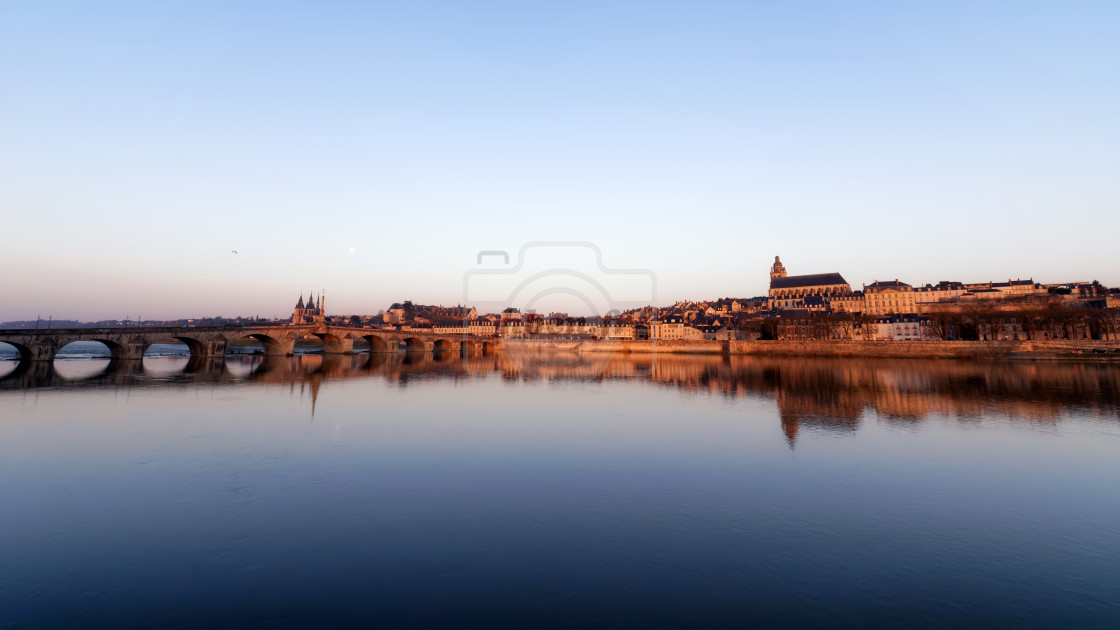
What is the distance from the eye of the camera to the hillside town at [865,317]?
74.7 metres

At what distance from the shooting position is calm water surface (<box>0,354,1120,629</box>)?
6.86m

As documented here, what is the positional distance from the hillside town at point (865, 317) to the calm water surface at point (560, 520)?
218 ft

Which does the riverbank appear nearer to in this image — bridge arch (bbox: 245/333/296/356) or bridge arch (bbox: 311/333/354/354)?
bridge arch (bbox: 311/333/354/354)

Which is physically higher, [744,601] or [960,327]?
[960,327]

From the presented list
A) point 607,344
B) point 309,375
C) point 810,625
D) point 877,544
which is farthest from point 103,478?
point 607,344

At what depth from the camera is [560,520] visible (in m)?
10.2

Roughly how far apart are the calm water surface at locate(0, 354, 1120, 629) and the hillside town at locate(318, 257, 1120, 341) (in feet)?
218

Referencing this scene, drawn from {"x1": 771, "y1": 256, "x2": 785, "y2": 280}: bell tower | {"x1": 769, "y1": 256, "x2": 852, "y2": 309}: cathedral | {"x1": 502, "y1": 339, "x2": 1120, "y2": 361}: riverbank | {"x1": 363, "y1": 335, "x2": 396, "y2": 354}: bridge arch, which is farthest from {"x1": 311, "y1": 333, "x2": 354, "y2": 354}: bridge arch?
{"x1": 771, "y1": 256, "x2": 785, "y2": 280}: bell tower

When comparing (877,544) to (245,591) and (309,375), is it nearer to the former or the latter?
(245,591)

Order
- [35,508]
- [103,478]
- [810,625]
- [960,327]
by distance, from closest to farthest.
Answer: [810,625] < [35,508] < [103,478] < [960,327]

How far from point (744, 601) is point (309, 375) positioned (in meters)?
43.6

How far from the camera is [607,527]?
9.82 m

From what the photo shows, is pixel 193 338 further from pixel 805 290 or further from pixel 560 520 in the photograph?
pixel 805 290

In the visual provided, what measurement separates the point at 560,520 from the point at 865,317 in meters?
99.1
